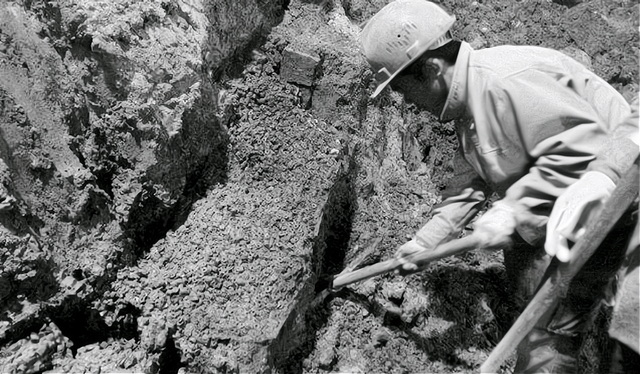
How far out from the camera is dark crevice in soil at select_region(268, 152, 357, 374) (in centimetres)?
237

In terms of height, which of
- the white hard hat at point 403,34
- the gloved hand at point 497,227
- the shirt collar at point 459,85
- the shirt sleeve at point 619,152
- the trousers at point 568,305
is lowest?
the trousers at point 568,305

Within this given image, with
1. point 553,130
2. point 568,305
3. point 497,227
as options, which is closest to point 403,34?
point 553,130

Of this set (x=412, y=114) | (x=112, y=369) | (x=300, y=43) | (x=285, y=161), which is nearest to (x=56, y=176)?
(x=112, y=369)

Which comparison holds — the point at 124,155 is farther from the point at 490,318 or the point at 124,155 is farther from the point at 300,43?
the point at 490,318

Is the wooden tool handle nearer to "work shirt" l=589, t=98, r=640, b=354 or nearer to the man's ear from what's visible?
"work shirt" l=589, t=98, r=640, b=354

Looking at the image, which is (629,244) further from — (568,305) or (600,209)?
(568,305)

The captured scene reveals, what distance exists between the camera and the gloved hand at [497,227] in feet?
6.88

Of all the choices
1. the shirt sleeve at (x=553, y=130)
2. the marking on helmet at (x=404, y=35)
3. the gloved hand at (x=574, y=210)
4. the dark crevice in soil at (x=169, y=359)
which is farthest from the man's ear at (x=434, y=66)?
the dark crevice in soil at (x=169, y=359)

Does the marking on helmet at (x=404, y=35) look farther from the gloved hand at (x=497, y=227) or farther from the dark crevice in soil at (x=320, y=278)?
the dark crevice in soil at (x=320, y=278)

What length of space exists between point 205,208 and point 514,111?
4.59 ft

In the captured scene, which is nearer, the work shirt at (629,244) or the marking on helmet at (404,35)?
the work shirt at (629,244)

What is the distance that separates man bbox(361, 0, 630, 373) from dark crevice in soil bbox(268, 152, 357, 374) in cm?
74

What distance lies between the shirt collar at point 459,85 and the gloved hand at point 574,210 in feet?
1.68

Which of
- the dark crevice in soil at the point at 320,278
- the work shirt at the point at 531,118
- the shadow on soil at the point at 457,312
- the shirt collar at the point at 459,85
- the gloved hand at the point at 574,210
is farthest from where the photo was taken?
the shadow on soil at the point at 457,312
